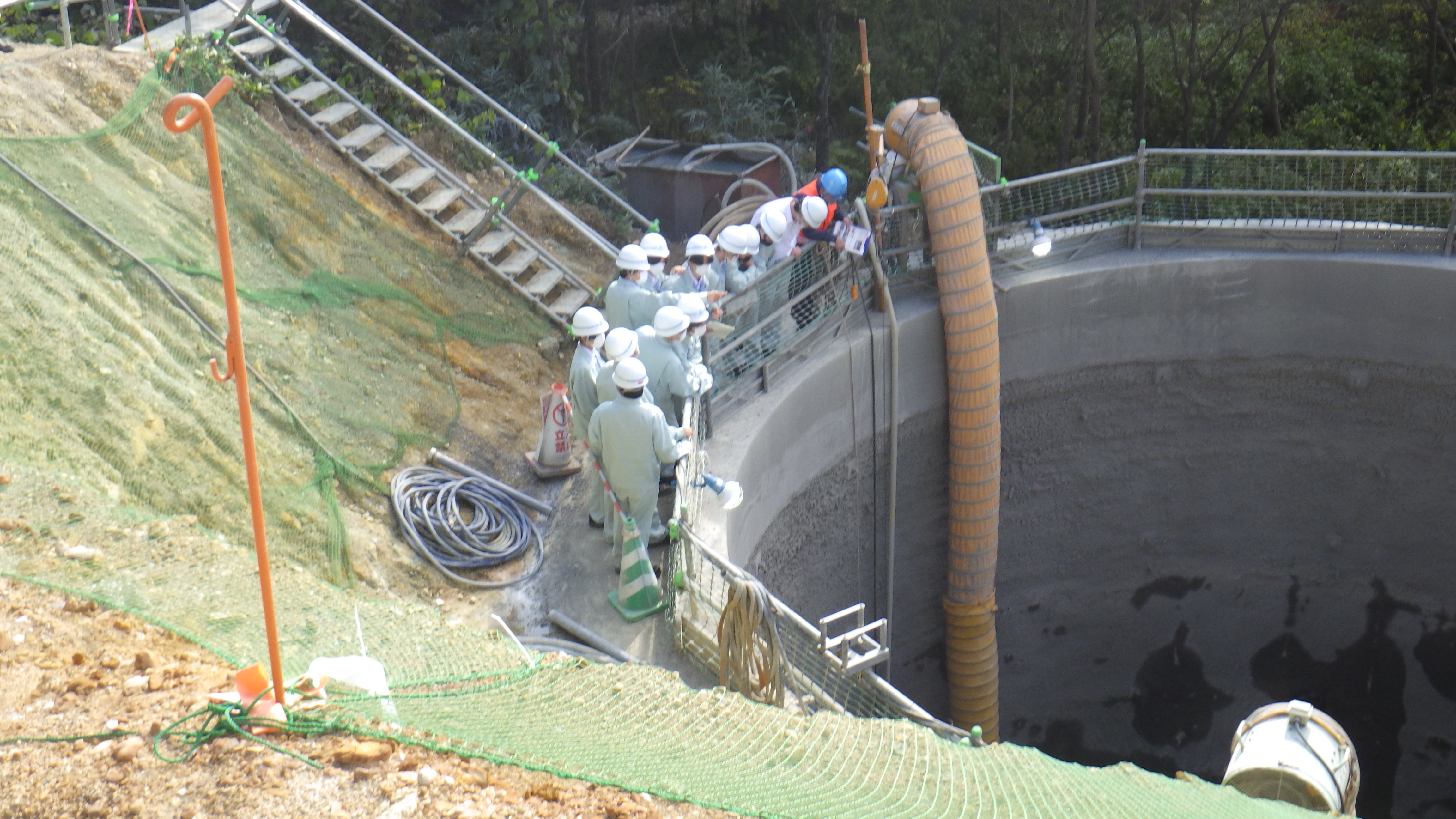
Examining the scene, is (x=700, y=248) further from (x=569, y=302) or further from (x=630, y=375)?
(x=569, y=302)

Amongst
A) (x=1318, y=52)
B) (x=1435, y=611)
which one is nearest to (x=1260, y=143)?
(x=1318, y=52)

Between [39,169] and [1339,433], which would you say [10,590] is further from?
[1339,433]

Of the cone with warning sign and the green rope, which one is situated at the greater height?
the cone with warning sign

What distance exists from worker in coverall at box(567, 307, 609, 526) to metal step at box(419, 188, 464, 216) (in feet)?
11.9

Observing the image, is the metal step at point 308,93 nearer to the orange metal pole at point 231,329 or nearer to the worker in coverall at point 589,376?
the worker in coverall at point 589,376

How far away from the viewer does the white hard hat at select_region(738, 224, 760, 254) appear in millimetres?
9172

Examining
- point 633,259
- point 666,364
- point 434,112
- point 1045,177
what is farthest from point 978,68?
point 666,364

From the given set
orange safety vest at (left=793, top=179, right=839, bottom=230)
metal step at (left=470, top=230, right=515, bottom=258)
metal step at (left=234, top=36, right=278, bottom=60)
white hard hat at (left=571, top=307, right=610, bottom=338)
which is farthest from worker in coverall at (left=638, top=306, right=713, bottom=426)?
metal step at (left=234, top=36, right=278, bottom=60)

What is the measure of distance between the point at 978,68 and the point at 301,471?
13.7m

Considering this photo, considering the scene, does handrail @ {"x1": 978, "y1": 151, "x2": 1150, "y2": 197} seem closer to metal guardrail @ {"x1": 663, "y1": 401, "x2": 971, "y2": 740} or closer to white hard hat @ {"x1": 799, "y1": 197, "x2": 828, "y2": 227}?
white hard hat @ {"x1": 799, "y1": 197, "x2": 828, "y2": 227}

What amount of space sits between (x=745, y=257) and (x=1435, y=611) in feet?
28.1

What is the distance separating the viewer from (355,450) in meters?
8.29

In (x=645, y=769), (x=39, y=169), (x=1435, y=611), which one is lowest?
(x=645, y=769)

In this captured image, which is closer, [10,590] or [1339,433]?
[10,590]
